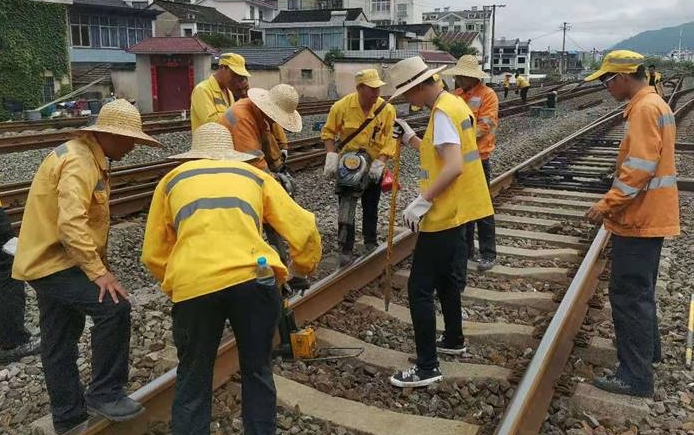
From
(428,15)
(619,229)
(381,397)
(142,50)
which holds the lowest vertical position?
(381,397)

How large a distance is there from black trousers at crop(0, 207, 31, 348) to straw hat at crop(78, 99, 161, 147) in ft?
5.35

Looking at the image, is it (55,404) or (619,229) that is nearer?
(55,404)

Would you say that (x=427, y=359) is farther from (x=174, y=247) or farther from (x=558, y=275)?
(x=558, y=275)

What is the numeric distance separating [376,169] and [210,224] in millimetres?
3487

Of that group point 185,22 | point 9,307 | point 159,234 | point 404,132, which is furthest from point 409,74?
point 185,22

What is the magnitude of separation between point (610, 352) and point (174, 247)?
10.0ft

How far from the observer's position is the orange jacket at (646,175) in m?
3.72

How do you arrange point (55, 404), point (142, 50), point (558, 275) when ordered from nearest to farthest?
point (55, 404), point (558, 275), point (142, 50)

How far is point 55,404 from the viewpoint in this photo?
3.43 m

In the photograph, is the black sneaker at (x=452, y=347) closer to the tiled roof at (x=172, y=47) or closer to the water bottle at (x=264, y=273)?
the water bottle at (x=264, y=273)

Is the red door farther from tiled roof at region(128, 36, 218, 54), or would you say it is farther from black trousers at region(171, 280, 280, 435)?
black trousers at region(171, 280, 280, 435)

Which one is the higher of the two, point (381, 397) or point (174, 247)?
point (174, 247)

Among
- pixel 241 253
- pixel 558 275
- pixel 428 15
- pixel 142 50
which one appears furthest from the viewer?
pixel 428 15

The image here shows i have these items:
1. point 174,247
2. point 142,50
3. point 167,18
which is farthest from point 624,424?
point 167,18
